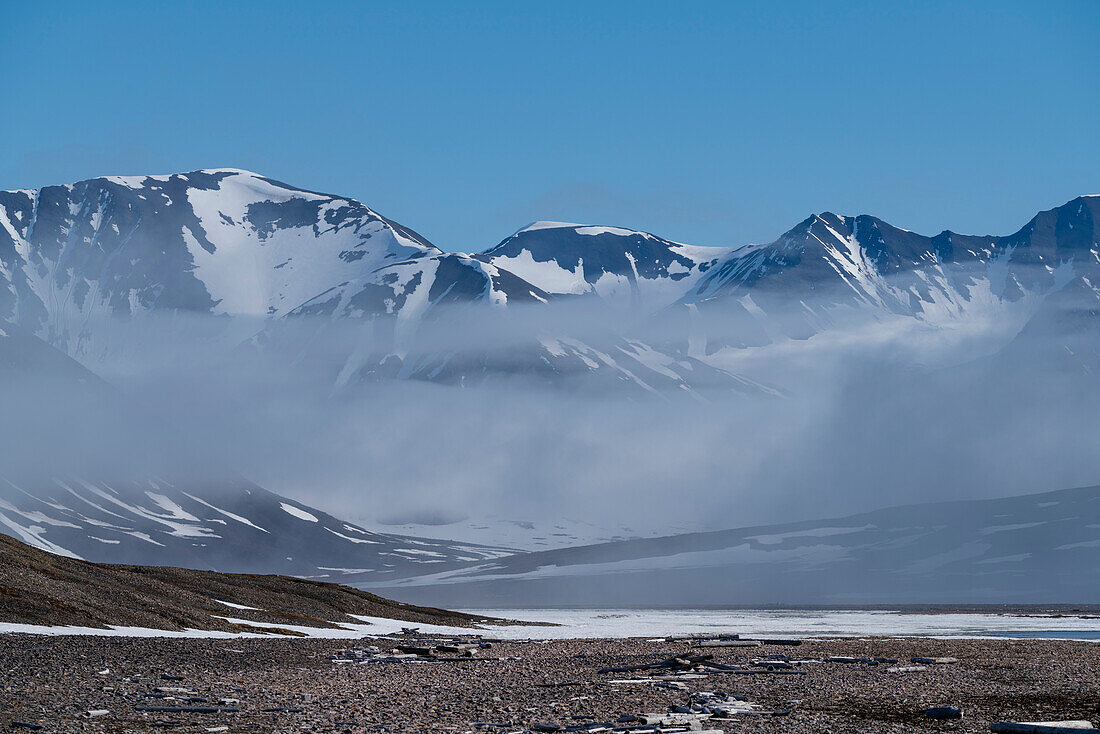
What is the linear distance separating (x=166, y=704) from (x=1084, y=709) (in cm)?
2602

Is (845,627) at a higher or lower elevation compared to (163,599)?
lower

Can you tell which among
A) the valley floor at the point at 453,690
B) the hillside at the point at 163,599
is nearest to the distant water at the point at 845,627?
the hillside at the point at 163,599

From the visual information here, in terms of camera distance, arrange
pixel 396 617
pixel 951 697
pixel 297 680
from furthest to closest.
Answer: pixel 396 617, pixel 297 680, pixel 951 697

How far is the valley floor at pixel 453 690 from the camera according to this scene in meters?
28.1

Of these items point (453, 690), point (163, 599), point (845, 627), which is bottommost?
point (845, 627)

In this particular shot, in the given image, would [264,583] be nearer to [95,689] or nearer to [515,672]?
[515,672]

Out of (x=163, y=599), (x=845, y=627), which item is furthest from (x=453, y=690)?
(x=845, y=627)

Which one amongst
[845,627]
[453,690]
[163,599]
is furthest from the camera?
[845,627]

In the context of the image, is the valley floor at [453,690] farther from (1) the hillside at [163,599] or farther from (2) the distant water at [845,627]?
(2) the distant water at [845,627]

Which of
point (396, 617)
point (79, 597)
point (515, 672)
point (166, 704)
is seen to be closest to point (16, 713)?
point (166, 704)

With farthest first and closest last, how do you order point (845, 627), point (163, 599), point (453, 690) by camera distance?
point (845, 627)
point (163, 599)
point (453, 690)

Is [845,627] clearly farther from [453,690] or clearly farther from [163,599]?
[453,690]

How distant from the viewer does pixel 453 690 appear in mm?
36531

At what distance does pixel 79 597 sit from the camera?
206 feet
